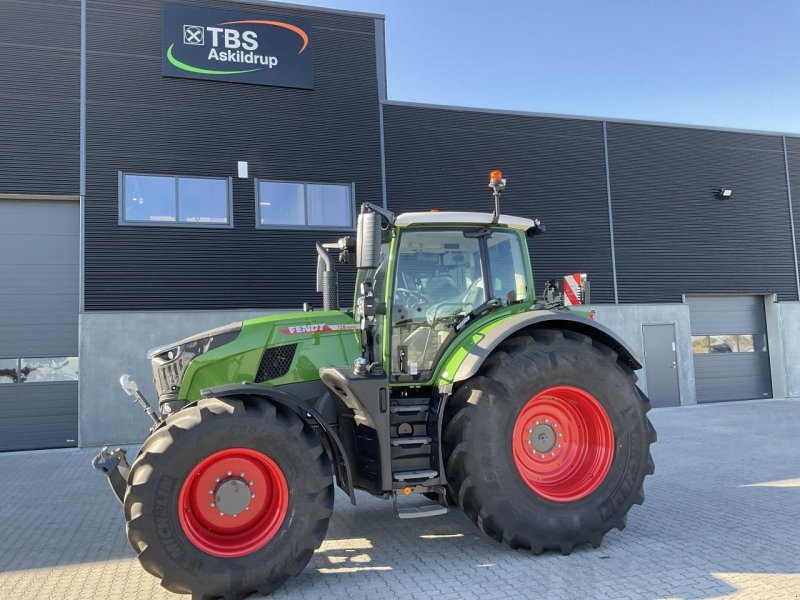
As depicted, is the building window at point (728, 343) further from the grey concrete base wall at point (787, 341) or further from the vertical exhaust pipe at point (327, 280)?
the vertical exhaust pipe at point (327, 280)

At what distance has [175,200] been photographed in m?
11.3

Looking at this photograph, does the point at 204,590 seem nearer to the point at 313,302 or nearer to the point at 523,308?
the point at 523,308

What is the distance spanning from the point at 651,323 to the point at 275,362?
12176 millimetres

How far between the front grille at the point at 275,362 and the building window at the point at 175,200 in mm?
7728

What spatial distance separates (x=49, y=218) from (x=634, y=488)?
11096 millimetres

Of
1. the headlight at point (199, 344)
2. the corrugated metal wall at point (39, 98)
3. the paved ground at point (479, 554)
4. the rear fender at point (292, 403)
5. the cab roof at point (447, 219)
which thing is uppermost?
the corrugated metal wall at point (39, 98)

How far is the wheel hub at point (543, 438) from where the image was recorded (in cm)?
444

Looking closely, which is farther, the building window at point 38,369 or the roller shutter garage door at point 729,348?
the roller shutter garage door at point 729,348

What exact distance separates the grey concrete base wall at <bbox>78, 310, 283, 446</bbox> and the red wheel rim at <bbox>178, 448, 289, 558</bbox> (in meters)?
7.72

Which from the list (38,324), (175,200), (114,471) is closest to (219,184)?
(175,200)

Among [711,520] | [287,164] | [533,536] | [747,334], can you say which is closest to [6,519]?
[533,536]

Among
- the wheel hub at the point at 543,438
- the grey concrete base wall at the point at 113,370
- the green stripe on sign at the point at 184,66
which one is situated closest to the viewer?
the wheel hub at the point at 543,438

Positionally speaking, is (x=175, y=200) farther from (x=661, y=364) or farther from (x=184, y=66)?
(x=661, y=364)

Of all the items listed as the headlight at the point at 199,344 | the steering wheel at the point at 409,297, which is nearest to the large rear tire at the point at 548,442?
the steering wheel at the point at 409,297
